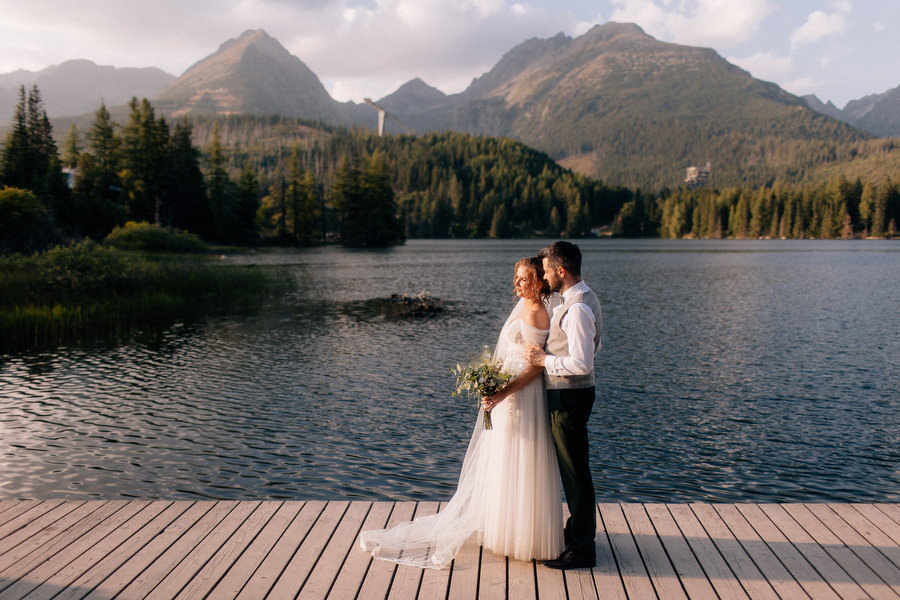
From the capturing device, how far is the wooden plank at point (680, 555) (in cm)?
501

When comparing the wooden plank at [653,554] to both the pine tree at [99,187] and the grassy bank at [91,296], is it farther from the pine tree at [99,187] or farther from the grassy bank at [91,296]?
the pine tree at [99,187]

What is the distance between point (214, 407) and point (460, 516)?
10277 millimetres

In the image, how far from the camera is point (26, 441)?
12.2 m

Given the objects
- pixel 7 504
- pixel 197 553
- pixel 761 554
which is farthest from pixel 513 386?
pixel 7 504

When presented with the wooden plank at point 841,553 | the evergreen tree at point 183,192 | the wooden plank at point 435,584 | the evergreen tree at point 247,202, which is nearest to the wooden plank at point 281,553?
the wooden plank at point 435,584

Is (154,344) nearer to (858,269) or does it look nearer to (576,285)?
(576,285)

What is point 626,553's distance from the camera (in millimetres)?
5684

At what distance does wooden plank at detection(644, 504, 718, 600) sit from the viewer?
501cm

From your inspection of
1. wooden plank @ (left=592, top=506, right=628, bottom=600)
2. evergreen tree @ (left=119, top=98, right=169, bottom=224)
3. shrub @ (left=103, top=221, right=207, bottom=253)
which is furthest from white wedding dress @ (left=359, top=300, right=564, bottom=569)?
evergreen tree @ (left=119, top=98, right=169, bottom=224)

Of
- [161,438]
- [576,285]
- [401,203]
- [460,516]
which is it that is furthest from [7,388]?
[401,203]

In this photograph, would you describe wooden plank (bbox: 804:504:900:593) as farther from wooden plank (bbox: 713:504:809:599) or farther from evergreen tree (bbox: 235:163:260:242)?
evergreen tree (bbox: 235:163:260:242)

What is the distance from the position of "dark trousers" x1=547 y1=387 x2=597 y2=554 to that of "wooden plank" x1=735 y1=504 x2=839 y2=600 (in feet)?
5.49

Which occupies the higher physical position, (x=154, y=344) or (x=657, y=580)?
(x=657, y=580)

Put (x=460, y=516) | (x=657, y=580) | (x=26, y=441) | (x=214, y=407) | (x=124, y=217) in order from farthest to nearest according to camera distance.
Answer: (x=124, y=217) < (x=214, y=407) < (x=26, y=441) < (x=460, y=516) < (x=657, y=580)
